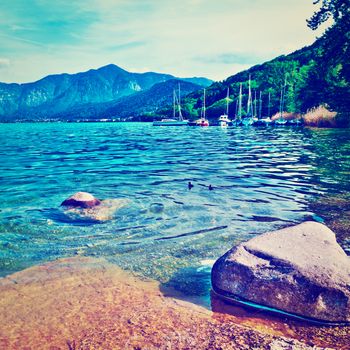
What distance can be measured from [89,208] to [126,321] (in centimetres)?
628

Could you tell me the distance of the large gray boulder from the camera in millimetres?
4801

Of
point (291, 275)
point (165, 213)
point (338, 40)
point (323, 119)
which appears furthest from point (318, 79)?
point (291, 275)

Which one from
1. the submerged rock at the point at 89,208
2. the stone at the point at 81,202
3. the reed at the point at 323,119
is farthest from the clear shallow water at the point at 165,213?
the reed at the point at 323,119

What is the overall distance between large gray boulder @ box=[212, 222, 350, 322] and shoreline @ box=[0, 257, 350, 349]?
257 millimetres

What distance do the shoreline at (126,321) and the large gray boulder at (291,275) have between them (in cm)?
26

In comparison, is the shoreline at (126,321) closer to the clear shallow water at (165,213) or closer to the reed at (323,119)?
the clear shallow water at (165,213)

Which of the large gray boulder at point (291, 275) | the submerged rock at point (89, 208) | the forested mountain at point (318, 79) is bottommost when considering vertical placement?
the submerged rock at point (89, 208)

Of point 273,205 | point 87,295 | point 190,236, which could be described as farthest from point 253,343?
point 273,205

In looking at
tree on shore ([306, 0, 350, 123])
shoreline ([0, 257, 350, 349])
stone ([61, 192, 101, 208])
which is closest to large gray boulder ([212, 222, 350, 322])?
shoreline ([0, 257, 350, 349])

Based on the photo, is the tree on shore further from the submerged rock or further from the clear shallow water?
the submerged rock

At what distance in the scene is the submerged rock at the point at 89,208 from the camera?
9.98 meters

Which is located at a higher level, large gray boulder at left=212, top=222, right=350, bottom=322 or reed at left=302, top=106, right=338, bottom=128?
reed at left=302, top=106, right=338, bottom=128

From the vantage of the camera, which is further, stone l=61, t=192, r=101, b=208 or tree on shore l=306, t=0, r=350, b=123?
tree on shore l=306, t=0, r=350, b=123

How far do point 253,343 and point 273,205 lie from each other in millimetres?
7176
